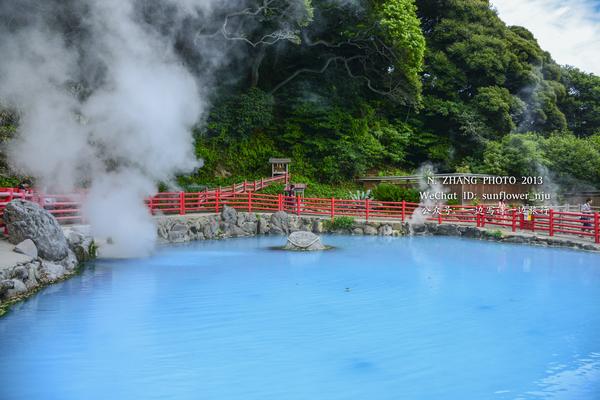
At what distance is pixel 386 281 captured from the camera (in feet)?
37.5

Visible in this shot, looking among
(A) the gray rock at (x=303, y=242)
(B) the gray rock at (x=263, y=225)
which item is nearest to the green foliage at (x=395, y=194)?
(B) the gray rock at (x=263, y=225)

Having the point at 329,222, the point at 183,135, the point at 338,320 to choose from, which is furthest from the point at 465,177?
the point at 338,320

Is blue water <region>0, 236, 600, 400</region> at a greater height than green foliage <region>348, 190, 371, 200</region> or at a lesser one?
lesser

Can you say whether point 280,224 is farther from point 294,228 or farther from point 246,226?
point 246,226

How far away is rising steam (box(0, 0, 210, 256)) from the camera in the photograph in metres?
13.2

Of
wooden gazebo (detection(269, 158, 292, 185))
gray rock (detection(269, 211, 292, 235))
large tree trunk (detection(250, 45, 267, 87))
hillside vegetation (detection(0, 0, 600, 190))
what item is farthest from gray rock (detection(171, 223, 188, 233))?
large tree trunk (detection(250, 45, 267, 87))

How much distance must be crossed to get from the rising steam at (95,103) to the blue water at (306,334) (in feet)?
7.22

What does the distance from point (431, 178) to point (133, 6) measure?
15481 mm

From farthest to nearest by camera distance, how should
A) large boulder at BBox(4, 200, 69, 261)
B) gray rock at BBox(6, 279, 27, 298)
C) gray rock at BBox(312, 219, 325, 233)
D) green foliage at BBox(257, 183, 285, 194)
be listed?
1. green foliage at BBox(257, 183, 285, 194)
2. gray rock at BBox(312, 219, 325, 233)
3. large boulder at BBox(4, 200, 69, 261)
4. gray rock at BBox(6, 279, 27, 298)

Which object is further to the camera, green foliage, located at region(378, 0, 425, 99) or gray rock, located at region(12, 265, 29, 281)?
green foliage, located at region(378, 0, 425, 99)

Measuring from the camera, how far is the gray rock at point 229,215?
65.8 ft

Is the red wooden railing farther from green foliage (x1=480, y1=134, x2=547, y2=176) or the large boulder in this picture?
green foliage (x1=480, y1=134, x2=547, y2=176)

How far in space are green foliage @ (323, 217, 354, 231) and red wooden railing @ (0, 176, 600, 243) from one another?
0.59 metres

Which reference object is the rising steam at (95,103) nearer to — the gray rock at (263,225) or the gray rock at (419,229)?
the gray rock at (263,225)
